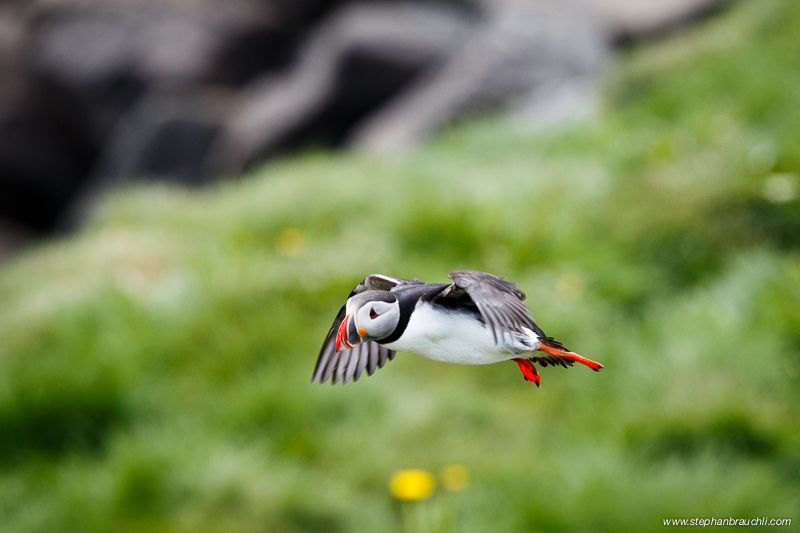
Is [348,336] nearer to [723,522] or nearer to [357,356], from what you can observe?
[357,356]

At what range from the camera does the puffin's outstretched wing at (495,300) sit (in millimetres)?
424

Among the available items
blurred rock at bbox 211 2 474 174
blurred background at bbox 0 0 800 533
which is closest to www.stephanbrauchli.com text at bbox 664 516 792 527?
blurred background at bbox 0 0 800 533

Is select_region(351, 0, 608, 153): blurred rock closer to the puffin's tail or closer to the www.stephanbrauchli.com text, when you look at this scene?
the www.stephanbrauchli.com text

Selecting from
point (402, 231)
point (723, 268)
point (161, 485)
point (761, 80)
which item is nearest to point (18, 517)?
point (161, 485)

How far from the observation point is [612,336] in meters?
4.43

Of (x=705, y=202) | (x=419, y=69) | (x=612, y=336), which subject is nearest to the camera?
(x=705, y=202)

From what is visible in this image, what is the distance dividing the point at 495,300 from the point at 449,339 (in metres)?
0.04

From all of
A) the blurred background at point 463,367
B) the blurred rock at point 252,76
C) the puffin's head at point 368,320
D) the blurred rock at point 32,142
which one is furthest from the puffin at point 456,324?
the blurred rock at point 32,142

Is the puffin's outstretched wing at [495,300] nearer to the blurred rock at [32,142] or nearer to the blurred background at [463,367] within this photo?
the blurred background at [463,367]

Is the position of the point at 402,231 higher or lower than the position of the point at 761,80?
lower

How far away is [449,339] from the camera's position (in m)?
0.46

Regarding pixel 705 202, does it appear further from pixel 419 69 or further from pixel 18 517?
pixel 419 69

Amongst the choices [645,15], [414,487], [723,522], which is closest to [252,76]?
[645,15]

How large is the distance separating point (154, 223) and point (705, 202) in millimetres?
6695
